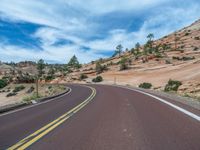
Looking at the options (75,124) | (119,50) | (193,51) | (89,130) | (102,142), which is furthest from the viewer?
(119,50)

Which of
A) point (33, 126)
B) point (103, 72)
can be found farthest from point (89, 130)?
point (103, 72)

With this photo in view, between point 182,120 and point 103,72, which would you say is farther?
point 103,72

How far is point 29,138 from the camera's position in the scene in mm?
6738

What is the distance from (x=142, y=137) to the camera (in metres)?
6.48

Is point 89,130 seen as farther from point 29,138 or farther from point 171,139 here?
point 171,139

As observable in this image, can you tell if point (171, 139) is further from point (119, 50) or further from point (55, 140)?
point (119, 50)

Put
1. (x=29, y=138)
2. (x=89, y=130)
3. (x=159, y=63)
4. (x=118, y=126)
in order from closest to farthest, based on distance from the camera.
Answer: (x=29, y=138) → (x=89, y=130) → (x=118, y=126) → (x=159, y=63)

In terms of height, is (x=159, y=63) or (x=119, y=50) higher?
(x=119, y=50)

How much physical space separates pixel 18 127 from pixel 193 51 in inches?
3348

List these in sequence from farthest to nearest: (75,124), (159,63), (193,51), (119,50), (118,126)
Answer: (119,50) → (193,51) → (159,63) → (75,124) → (118,126)

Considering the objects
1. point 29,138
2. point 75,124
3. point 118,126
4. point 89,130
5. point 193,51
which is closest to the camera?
point 29,138

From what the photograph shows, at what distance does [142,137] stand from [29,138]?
2880 mm

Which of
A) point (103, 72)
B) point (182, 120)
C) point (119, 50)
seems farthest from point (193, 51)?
point (182, 120)

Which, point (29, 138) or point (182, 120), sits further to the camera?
point (182, 120)
